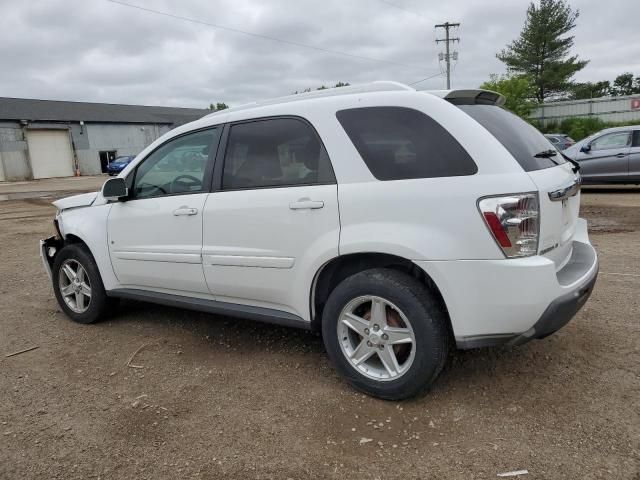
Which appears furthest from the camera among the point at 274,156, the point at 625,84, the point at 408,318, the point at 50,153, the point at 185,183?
the point at 625,84

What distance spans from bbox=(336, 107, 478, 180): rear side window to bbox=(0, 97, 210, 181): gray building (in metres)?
40.1

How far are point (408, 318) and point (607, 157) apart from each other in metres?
11.4

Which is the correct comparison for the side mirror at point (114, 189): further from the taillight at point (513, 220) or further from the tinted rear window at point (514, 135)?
the taillight at point (513, 220)

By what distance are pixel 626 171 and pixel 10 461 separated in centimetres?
1299

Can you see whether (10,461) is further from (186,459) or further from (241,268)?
(241,268)

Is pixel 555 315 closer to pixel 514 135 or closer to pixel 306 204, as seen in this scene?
pixel 514 135

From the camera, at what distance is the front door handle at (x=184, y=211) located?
12.1ft

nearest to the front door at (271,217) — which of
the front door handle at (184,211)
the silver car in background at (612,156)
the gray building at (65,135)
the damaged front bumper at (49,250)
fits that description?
the front door handle at (184,211)

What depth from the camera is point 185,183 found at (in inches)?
153

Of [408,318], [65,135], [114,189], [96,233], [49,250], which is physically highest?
[65,135]

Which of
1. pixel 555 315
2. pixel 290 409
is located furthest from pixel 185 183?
pixel 555 315

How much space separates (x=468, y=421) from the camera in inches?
112

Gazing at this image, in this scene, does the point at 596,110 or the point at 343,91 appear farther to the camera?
the point at 596,110

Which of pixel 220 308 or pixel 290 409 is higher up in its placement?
pixel 220 308
